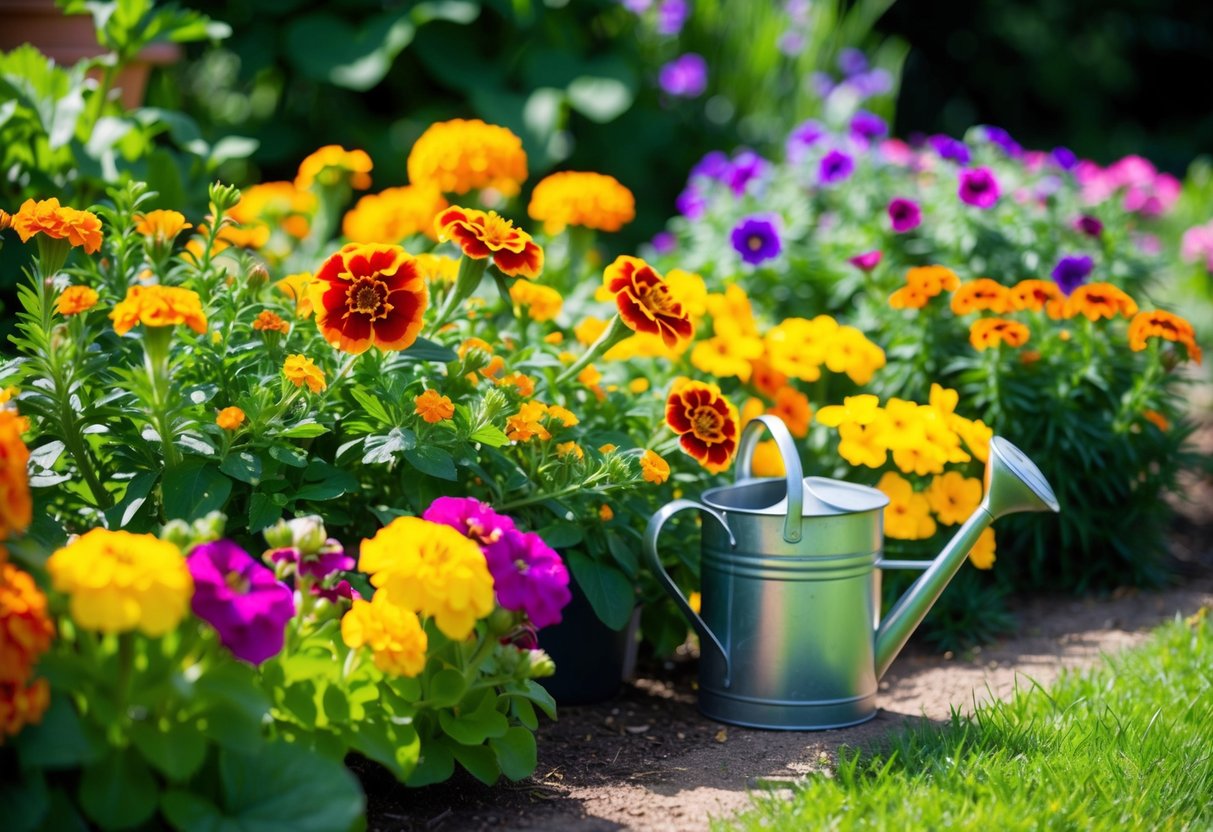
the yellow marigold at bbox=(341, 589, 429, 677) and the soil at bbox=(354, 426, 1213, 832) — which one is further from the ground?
the yellow marigold at bbox=(341, 589, 429, 677)

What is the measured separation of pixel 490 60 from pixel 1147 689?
11.4 feet

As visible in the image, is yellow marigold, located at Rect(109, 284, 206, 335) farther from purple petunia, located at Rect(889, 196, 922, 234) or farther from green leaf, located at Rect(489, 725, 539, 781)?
purple petunia, located at Rect(889, 196, 922, 234)

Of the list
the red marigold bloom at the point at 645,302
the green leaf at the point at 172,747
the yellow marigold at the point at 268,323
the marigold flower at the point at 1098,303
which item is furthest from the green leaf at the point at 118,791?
the marigold flower at the point at 1098,303

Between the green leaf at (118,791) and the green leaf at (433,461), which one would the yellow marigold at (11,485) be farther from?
the green leaf at (433,461)

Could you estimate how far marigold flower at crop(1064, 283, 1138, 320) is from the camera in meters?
2.67

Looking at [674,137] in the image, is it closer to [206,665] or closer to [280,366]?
[280,366]

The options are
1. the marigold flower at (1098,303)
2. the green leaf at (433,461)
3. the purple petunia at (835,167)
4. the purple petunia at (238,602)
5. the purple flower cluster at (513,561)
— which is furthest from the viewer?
the purple petunia at (835,167)

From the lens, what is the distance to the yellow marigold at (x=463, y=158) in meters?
2.60

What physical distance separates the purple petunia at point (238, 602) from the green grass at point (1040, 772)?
69 cm

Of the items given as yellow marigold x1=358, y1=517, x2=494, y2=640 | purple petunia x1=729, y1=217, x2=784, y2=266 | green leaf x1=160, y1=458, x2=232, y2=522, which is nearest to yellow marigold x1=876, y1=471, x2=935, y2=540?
purple petunia x1=729, y1=217, x2=784, y2=266

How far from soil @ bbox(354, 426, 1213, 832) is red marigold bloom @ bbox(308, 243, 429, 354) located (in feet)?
2.28

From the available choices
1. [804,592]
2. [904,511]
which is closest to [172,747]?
[804,592]

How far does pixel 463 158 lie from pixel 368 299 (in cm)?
85

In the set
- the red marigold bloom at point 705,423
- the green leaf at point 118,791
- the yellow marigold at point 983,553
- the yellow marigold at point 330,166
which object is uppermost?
the yellow marigold at point 330,166
